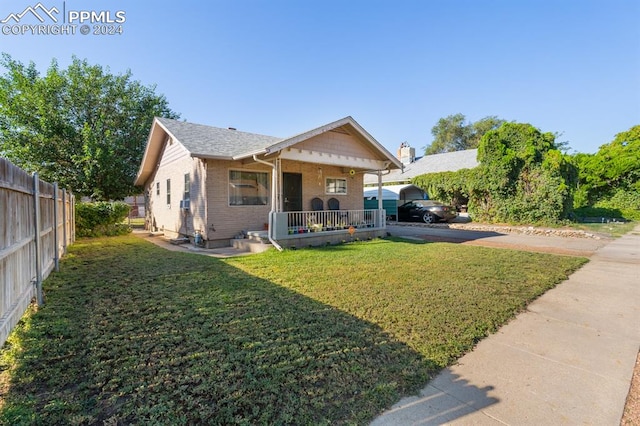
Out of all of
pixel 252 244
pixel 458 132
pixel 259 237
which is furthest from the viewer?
pixel 458 132

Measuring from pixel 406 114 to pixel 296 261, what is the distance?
1943cm

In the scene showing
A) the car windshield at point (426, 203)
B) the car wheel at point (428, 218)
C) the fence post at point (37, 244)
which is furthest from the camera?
the car windshield at point (426, 203)

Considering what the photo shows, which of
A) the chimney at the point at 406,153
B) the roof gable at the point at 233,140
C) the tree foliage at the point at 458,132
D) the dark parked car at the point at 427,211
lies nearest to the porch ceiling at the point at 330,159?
the roof gable at the point at 233,140

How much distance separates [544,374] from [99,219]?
1541 cm

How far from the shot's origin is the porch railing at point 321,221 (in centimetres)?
885

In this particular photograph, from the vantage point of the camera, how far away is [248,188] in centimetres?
1043

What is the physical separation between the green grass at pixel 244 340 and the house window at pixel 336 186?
6507 mm

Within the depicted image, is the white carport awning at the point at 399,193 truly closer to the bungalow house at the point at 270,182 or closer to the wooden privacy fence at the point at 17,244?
the bungalow house at the point at 270,182

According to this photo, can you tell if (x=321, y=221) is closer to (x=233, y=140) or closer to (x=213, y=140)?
(x=233, y=140)

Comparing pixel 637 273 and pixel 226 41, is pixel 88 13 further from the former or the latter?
pixel 637 273

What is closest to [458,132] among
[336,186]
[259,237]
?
[336,186]

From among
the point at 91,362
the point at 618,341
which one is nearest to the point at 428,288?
the point at 618,341

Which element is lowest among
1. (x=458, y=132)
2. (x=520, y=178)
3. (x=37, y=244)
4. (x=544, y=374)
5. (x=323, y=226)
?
(x=544, y=374)

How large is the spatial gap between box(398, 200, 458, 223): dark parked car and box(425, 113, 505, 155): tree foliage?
28607 mm
